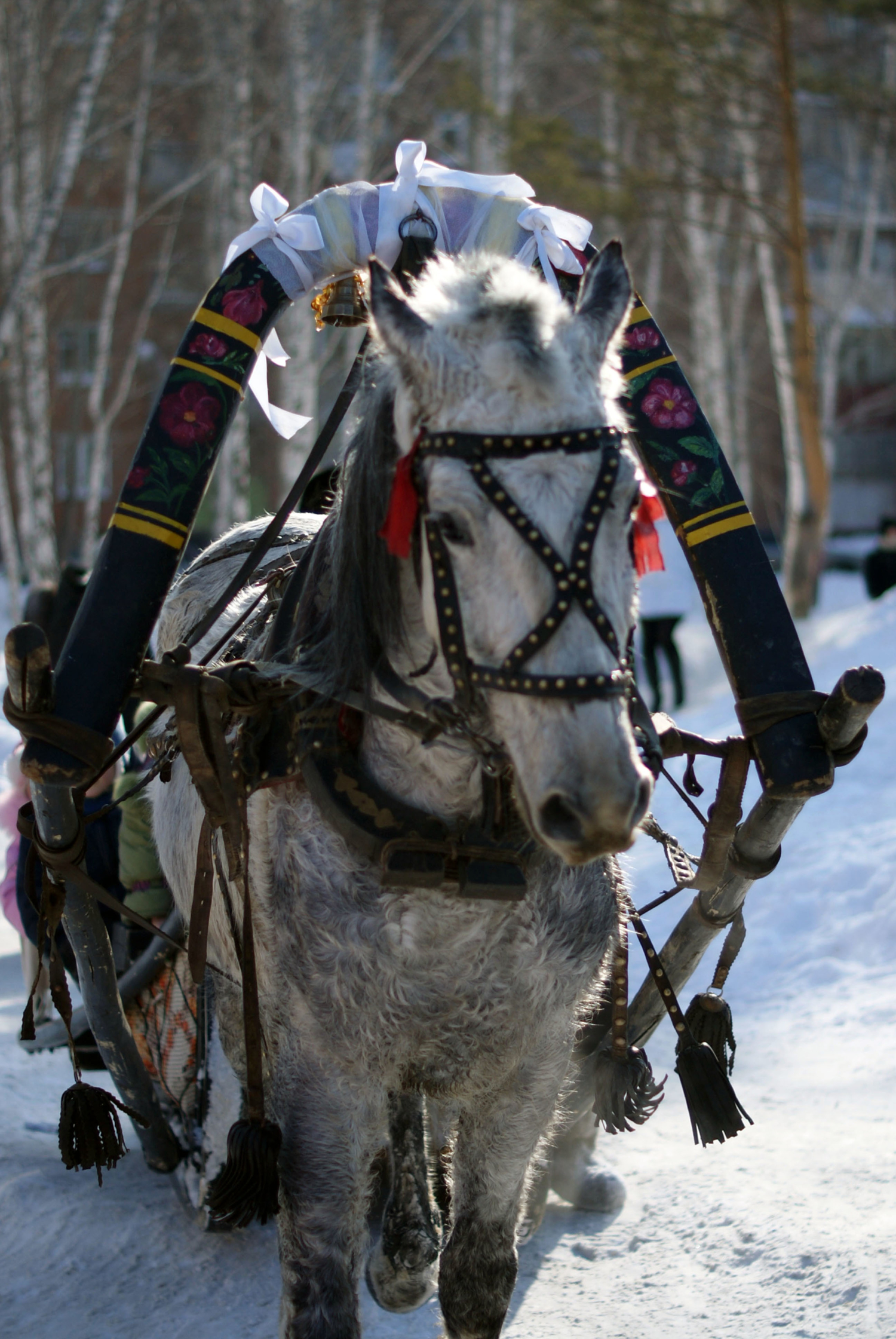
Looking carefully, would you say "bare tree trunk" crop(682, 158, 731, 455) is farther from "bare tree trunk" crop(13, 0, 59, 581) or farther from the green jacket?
the green jacket

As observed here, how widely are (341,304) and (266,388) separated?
30 centimetres

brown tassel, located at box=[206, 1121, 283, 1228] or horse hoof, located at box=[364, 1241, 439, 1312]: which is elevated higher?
brown tassel, located at box=[206, 1121, 283, 1228]

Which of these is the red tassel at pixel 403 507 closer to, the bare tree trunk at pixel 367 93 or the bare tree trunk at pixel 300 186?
the bare tree trunk at pixel 300 186

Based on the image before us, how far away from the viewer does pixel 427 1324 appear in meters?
3.09

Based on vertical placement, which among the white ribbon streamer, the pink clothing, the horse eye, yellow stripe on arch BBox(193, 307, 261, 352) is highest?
yellow stripe on arch BBox(193, 307, 261, 352)

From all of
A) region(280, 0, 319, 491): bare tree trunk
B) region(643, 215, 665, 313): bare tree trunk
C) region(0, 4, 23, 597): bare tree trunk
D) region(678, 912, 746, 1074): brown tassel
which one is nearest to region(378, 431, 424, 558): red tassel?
region(678, 912, 746, 1074): brown tassel

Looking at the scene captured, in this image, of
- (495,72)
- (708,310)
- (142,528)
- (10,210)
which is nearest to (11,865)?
(142,528)

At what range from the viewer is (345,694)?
2123 millimetres

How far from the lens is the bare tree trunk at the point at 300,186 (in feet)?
41.3

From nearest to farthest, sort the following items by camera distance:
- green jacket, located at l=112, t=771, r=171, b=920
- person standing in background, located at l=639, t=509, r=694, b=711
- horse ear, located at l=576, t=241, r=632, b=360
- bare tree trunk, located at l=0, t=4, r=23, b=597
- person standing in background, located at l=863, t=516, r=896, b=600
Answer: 1. horse ear, located at l=576, t=241, r=632, b=360
2. green jacket, located at l=112, t=771, r=171, b=920
3. person standing in background, located at l=639, t=509, r=694, b=711
4. bare tree trunk, located at l=0, t=4, r=23, b=597
5. person standing in background, located at l=863, t=516, r=896, b=600

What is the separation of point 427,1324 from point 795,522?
1185 centimetres

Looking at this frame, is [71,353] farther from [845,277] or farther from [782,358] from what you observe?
[845,277]

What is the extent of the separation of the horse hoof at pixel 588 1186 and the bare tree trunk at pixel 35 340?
30.8 feet

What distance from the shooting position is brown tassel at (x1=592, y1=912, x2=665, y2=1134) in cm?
260
